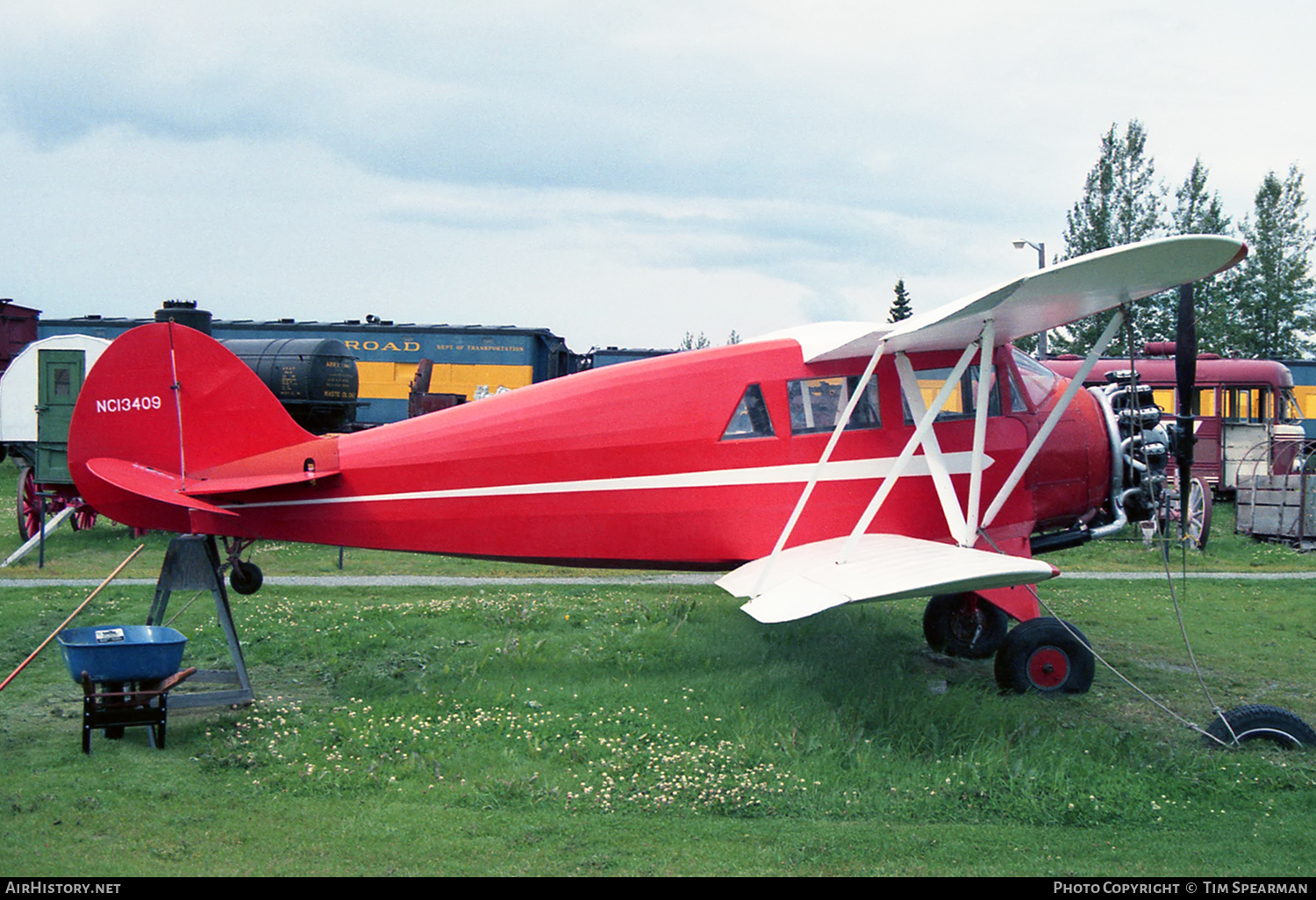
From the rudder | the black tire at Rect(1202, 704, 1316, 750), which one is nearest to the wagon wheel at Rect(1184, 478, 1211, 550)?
the black tire at Rect(1202, 704, 1316, 750)

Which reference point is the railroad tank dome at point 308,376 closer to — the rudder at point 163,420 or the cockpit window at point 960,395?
the rudder at point 163,420

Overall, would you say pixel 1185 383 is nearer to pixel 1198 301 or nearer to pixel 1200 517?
pixel 1200 517

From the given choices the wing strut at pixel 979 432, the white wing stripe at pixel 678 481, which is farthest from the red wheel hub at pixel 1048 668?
the white wing stripe at pixel 678 481

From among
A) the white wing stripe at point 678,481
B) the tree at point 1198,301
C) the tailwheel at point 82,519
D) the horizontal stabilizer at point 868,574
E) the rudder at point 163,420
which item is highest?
the tree at point 1198,301

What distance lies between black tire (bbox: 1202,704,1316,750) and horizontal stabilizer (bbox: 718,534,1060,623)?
77.6 inches

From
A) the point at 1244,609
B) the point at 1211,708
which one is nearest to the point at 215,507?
the point at 1211,708

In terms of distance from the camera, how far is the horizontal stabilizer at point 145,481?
7.98 meters

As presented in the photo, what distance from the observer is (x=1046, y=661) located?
28.3ft

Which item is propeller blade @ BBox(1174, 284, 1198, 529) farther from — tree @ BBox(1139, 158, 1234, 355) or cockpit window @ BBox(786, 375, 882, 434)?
tree @ BBox(1139, 158, 1234, 355)

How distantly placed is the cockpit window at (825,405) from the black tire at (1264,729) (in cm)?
355

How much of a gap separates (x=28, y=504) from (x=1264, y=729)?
2022 cm

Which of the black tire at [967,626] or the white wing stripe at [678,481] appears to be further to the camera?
the black tire at [967,626]

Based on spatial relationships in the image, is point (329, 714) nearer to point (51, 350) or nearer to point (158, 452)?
point (158, 452)

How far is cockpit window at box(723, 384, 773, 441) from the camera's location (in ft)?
29.2
